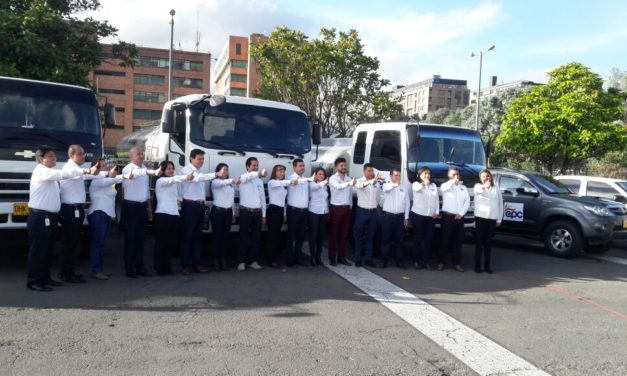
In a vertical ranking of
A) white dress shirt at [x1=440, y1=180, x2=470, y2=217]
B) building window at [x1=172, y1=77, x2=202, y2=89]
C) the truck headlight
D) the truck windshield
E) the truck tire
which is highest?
building window at [x1=172, y1=77, x2=202, y2=89]

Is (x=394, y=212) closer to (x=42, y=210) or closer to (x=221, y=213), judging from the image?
(x=221, y=213)

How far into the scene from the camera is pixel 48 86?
7848 millimetres

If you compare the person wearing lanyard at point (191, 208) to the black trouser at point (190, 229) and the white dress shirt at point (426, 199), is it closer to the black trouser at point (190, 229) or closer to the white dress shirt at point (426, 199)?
the black trouser at point (190, 229)

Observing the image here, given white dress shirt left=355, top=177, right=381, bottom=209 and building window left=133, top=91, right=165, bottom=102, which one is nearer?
white dress shirt left=355, top=177, right=381, bottom=209

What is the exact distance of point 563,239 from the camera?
10.3 metres

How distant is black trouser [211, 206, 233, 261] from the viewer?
757 centimetres

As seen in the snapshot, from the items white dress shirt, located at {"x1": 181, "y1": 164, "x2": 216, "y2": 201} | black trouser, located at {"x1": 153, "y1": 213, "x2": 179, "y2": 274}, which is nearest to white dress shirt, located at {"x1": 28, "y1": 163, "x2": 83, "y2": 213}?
black trouser, located at {"x1": 153, "y1": 213, "x2": 179, "y2": 274}

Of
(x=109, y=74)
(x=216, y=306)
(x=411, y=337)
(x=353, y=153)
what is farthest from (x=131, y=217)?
(x=109, y=74)

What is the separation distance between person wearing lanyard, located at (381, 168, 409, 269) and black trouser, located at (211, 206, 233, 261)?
2577 millimetres

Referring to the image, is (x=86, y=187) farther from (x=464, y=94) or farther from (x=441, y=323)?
(x=464, y=94)

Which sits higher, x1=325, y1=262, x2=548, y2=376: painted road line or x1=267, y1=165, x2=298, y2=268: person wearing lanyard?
x1=267, y1=165, x2=298, y2=268: person wearing lanyard

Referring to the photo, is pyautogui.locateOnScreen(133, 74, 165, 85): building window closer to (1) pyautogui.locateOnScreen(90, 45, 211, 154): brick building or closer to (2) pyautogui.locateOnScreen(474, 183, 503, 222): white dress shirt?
(1) pyautogui.locateOnScreen(90, 45, 211, 154): brick building

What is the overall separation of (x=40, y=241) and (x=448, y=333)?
16.0ft

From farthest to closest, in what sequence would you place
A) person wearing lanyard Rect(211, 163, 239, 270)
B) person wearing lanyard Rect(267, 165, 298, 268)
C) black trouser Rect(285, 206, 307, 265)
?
black trouser Rect(285, 206, 307, 265) → person wearing lanyard Rect(267, 165, 298, 268) → person wearing lanyard Rect(211, 163, 239, 270)
